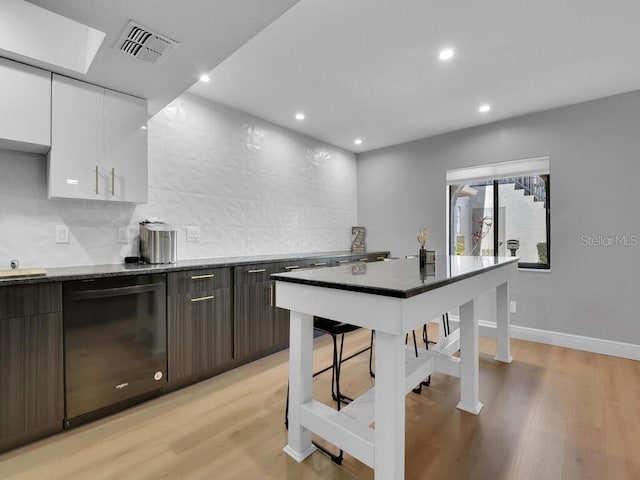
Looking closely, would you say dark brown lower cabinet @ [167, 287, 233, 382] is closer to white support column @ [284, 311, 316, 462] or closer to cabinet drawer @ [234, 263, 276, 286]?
cabinet drawer @ [234, 263, 276, 286]

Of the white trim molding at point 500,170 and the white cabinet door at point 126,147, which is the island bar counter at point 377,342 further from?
the white trim molding at point 500,170

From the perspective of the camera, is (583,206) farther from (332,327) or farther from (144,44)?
(144,44)

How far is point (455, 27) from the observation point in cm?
205

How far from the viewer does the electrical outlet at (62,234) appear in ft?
7.32

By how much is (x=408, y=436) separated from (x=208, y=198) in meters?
2.65

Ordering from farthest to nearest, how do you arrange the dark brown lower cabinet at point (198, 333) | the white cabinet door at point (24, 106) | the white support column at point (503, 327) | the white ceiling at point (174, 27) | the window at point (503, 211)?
the window at point (503, 211)
the white support column at point (503, 327)
the dark brown lower cabinet at point (198, 333)
the white cabinet door at point (24, 106)
the white ceiling at point (174, 27)

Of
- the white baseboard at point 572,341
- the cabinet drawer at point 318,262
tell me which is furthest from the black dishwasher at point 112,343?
the white baseboard at point 572,341

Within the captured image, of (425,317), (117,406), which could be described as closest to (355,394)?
(425,317)

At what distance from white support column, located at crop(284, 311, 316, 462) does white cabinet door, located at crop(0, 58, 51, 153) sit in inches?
77.1

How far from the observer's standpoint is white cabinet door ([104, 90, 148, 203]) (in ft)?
7.30

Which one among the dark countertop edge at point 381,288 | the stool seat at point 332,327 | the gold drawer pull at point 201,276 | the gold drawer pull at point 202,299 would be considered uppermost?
the dark countertop edge at point 381,288

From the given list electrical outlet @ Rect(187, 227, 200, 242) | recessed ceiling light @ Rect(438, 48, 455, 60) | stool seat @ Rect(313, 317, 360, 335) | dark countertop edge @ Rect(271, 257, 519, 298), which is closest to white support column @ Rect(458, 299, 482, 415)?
dark countertop edge @ Rect(271, 257, 519, 298)

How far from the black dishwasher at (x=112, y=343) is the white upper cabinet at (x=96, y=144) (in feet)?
2.26

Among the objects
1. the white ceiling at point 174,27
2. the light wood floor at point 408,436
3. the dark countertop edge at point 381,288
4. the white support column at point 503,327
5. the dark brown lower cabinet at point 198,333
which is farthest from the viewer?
the white support column at point 503,327
